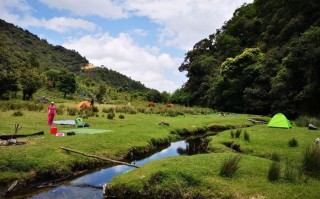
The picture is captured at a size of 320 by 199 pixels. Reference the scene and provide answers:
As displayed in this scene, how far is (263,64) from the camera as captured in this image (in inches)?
2034

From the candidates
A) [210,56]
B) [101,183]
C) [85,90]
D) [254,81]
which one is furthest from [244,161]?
[210,56]

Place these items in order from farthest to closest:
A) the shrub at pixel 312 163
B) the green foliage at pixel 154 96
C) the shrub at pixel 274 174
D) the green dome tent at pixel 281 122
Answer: the green foliage at pixel 154 96 < the green dome tent at pixel 281 122 < the shrub at pixel 312 163 < the shrub at pixel 274 174

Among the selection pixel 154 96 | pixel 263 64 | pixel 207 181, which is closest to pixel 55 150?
pixel 207 181

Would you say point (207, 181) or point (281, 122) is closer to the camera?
point (207, 181)

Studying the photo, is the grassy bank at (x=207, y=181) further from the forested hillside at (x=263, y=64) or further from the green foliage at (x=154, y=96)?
the green foliage at (x=154, y=96)

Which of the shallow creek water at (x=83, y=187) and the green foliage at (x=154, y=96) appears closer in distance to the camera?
the shallow creek water at (x=83, y=187)

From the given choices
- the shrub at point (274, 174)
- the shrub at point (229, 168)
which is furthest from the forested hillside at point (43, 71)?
the shrub at point (274, 174)

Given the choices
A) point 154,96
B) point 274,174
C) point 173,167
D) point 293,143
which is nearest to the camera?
point 274,174

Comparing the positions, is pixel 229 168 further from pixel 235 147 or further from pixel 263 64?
pixel 263 64

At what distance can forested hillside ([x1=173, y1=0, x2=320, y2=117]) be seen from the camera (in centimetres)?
3720

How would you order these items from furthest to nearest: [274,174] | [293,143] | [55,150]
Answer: [293,143] < [55,150] < [274,174]

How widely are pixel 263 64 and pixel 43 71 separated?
52.3 m

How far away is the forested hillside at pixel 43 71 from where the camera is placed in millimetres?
48625

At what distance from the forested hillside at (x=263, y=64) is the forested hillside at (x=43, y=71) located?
82.7 feet
